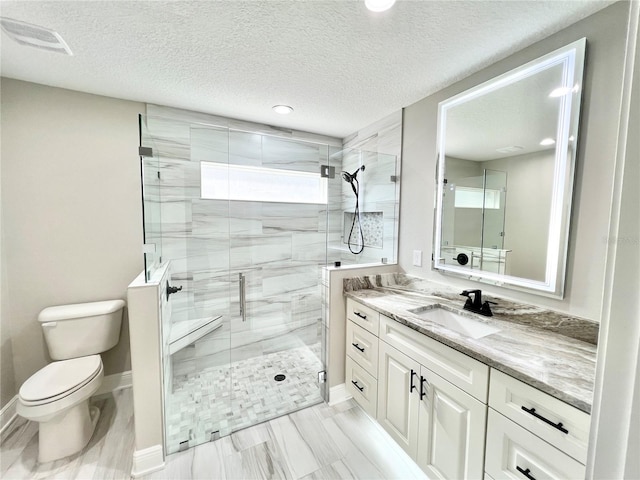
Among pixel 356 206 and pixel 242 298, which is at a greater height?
pixel 356 206

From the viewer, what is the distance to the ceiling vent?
134cm

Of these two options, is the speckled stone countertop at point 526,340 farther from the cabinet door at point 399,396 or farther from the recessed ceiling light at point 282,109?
the recessed ceiling light at point 282,109

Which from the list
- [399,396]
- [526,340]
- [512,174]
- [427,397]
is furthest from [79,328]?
[512,174]

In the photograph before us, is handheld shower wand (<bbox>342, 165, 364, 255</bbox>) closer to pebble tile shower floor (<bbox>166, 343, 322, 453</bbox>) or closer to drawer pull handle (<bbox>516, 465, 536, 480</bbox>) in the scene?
pebble tile shower floor (<bbox>166, 343, 322, 453</bbox>)

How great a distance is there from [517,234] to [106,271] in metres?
3.03

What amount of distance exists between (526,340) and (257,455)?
1.71 metres

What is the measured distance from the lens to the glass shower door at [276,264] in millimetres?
2338

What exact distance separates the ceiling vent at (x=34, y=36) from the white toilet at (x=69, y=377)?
5.65 ft

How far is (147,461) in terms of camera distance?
156 centimetres

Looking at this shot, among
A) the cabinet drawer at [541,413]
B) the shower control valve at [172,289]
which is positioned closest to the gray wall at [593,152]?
the cabinet drawer at [541,413]

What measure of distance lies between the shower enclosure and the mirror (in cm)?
58

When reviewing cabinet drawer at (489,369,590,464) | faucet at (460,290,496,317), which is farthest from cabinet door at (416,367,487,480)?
faucet at (460,290,496,317)

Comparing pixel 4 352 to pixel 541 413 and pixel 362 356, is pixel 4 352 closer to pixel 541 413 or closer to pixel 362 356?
pixel 362 356

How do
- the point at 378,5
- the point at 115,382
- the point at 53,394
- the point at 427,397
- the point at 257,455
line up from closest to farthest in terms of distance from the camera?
1. the point at 378,5
2. the point at 427,397
3. the point at 53,394
4. the point at 257,455
5. the point at 115,382
